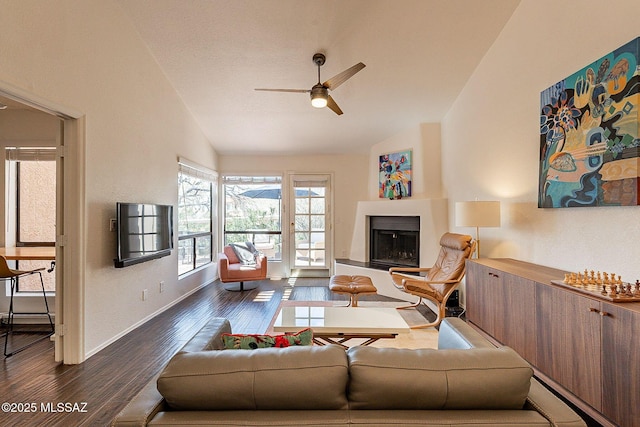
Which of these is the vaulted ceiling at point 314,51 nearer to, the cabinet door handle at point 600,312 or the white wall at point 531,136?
the white wall at point 531,136

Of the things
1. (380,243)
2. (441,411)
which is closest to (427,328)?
(380,243)

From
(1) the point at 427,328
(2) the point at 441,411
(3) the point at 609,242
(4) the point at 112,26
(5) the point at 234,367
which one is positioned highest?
(4) the point at 112,26

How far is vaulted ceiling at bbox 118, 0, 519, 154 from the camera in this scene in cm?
308

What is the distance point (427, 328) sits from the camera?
360 cm

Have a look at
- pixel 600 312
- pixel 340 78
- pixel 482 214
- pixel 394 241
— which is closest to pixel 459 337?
pixel 600 312

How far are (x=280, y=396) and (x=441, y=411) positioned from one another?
50cm

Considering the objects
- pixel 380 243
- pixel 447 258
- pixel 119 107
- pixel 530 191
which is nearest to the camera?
pixel 530 191

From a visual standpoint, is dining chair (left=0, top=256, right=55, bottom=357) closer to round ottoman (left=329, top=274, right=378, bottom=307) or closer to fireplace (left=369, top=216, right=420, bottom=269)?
round ottoman (left=329, top=274, right=378, bottom=307)

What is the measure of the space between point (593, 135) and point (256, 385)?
103 inches

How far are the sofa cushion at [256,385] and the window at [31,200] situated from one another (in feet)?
12.8

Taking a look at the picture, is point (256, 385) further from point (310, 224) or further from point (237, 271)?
point (310, 224)

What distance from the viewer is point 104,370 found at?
8.46 feet

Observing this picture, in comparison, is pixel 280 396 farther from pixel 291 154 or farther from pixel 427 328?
pixel 291 154

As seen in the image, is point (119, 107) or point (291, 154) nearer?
point (119, 107)
